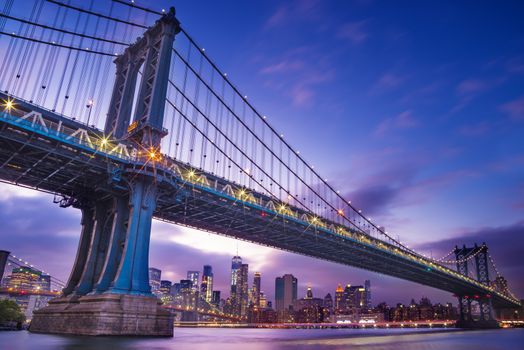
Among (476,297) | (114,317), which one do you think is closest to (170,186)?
(114,317)

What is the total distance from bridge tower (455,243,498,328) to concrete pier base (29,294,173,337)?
11746 cm

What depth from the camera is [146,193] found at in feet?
123

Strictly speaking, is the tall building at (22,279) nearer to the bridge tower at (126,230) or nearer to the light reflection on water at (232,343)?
the light reflection on water at (232,343)

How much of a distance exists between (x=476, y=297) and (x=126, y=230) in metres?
121

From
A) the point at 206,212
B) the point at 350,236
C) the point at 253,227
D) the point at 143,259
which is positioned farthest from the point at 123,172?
the point at 350,236

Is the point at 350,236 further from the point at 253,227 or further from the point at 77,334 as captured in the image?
the point at 77,334

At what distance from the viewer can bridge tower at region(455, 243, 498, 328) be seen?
123m

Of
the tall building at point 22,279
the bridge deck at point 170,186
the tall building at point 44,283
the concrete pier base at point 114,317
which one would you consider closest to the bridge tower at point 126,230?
the concrete pier base at point 114,317

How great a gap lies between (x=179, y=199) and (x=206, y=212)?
11.5 m

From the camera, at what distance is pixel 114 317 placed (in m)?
31.2

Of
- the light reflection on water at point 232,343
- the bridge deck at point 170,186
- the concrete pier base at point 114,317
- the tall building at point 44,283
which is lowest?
the light reflection on water at point 232,343

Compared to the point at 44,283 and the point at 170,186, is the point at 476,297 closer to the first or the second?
the point at 170,186

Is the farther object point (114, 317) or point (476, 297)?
point (476, 297)

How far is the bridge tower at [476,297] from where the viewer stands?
123m
